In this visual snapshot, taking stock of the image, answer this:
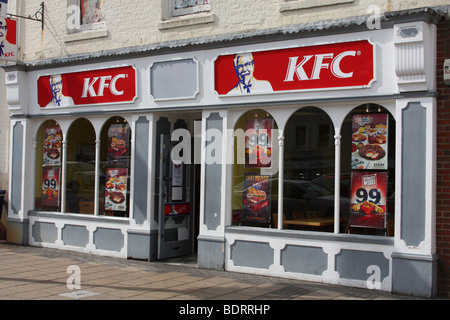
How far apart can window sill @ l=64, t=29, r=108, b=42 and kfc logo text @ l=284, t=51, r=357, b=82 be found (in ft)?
13.2

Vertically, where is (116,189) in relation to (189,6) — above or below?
below

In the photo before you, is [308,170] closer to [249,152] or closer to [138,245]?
[249,152]

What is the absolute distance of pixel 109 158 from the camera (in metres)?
10.4

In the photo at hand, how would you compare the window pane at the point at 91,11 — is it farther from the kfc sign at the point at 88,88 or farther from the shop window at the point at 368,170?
the shop window at the point at 368,170

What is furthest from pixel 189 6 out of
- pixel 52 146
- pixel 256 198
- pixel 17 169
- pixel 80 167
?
pixel 17 169

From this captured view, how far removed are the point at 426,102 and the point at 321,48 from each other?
5.57 ft

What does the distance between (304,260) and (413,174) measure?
6.61ft

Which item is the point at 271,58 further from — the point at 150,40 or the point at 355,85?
the point at 150,40

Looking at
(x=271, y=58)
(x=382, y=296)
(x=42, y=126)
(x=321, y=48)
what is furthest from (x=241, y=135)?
(x=42, y=126)

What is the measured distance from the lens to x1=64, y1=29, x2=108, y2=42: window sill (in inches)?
405

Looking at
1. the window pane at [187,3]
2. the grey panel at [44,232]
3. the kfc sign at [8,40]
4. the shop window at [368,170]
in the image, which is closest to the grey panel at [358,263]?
the shop window at [368,170]

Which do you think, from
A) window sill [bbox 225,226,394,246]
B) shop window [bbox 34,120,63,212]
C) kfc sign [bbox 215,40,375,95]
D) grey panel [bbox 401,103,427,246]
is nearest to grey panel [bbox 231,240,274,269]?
window sill [bbox 225,226,394,246]

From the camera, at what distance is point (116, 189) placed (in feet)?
33.6

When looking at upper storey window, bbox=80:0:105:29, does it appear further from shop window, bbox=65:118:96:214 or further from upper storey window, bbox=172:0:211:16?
shop window, bbox=65:118:96:214
